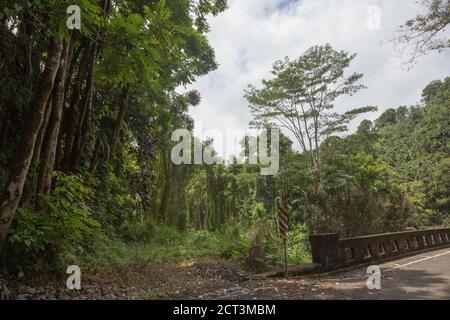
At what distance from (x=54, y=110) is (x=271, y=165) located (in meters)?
16.2

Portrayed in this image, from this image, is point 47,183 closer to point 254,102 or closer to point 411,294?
point 411,294

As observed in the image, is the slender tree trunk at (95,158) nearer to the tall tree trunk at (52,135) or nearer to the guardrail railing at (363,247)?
the tall tree trunk at (52,135)

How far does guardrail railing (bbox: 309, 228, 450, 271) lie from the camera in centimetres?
872

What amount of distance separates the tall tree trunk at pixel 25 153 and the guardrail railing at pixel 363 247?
6.96 meters

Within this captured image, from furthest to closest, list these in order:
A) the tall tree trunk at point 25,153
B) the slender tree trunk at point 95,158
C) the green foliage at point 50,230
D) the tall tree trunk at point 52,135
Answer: the slender tree trunk at point 95,158
the tall tree trunk at point 52,135
the green foliage at point 50,230
the tall tree trunk at point 25,153

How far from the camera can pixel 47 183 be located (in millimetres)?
5391

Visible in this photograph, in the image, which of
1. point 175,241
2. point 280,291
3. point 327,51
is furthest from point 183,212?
point 280,291

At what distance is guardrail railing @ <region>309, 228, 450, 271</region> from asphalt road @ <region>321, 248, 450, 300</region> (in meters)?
0.50

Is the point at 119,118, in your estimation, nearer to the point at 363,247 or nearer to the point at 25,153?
the point at 25,153

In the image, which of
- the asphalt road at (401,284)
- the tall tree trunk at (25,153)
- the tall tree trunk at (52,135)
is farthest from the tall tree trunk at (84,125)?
the asphalt road at (401,284)

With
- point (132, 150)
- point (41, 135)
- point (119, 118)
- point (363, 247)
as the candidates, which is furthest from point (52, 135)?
point (363, 247)

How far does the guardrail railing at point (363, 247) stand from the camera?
872 cm

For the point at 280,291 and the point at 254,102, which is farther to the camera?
the point at 254,102

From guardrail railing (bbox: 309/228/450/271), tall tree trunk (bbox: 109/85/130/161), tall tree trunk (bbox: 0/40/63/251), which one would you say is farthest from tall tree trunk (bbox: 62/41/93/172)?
guardrail railing (bbox: 309/228/450/271)
